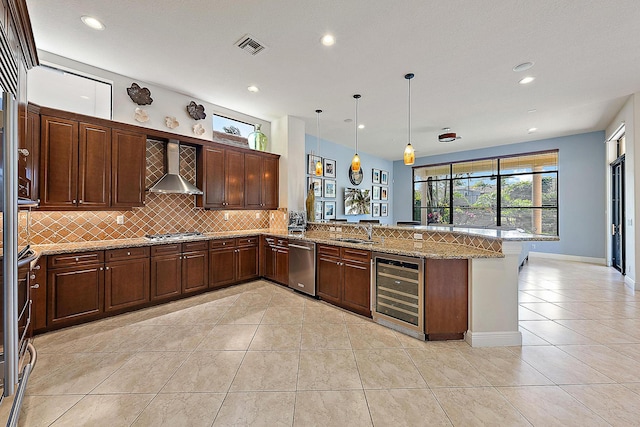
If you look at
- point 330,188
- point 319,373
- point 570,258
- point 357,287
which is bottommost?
point 319,373

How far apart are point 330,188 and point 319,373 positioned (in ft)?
17.7

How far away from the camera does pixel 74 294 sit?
291 centimetres

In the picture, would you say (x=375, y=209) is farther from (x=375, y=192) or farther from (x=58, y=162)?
(x=58, y=162)

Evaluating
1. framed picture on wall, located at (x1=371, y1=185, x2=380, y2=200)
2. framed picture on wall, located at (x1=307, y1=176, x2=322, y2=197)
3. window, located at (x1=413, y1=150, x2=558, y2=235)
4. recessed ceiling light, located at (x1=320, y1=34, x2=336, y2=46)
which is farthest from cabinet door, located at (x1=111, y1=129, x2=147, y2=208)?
window, located at (x1=413, y1=150, x2=558, y2=235)

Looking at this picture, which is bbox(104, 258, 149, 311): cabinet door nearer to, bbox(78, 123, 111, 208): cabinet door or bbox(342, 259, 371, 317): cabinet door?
bbox(78, 123, 111, 208): cabinet door

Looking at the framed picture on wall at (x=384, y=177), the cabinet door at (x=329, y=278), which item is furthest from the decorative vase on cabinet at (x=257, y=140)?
the framed picture on wall at (x=384, y=177)

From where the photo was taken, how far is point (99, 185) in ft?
10.8

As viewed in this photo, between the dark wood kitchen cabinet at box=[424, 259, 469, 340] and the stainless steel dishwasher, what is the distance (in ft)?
5.63

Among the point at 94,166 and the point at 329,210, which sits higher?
the point at 94,166

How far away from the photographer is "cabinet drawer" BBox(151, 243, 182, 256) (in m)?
3.53

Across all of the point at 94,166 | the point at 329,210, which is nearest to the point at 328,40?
the point at 94,166

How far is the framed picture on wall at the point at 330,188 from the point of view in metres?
7.03

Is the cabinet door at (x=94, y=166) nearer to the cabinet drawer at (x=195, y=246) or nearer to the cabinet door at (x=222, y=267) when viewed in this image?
the cabinet drawer at (x=195, y=246)

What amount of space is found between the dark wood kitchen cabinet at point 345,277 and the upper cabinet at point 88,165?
2679 mm
